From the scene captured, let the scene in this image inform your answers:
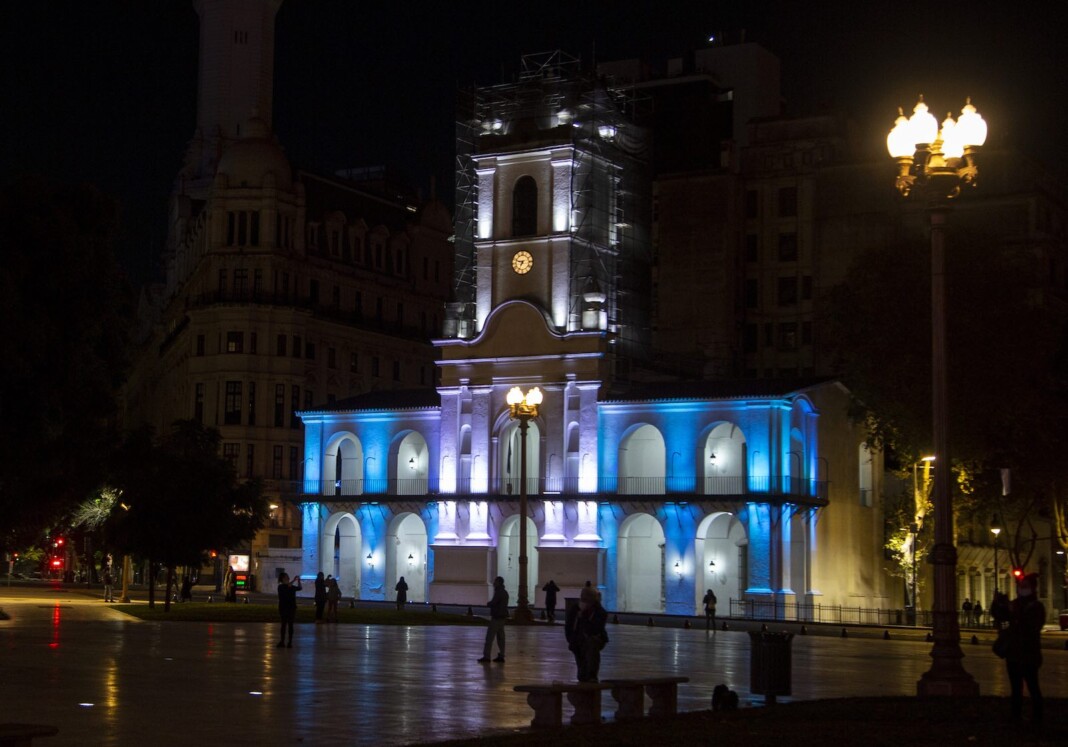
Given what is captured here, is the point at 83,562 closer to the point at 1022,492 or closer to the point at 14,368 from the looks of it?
the point at 1022,492

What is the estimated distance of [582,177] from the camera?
241ft

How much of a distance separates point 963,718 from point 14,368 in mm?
22181

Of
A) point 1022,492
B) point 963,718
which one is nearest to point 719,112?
point 1022,492

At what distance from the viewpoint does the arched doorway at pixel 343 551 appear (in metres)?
76.3

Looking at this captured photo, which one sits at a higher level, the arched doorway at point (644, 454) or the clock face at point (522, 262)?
the clock face at point (522, 262)

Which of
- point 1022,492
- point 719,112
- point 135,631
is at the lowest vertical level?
point 135,631

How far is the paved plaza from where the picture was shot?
18344mm

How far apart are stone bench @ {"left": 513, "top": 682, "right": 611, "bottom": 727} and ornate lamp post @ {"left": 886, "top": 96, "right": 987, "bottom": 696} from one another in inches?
223

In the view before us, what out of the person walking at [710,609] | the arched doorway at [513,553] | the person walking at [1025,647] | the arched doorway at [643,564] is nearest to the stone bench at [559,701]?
the person walking at [1025,647]

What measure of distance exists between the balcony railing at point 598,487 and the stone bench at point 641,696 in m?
44.7

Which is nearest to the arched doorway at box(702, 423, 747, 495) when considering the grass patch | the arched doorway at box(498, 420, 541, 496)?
the arched doorway at box(498, 420, 541, 496)

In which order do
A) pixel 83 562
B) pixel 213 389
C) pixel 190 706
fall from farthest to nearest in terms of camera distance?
pixel 83 562
pixel 213 389
pixel 190 706

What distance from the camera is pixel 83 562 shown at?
108 m

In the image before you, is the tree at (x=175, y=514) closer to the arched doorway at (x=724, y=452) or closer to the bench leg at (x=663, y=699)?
the arched doorway at (x=724, y=452)
